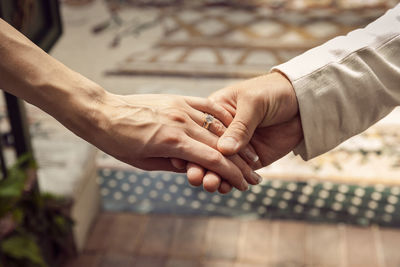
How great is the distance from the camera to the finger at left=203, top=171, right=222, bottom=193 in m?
1.42

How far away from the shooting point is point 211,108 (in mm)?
1610

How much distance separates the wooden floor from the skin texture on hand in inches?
42.6

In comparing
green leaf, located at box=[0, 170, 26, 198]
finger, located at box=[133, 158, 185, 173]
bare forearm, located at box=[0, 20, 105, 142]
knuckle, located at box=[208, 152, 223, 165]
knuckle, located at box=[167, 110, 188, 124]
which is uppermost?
bare forearm, located at box=[0, 20, 105, 142]

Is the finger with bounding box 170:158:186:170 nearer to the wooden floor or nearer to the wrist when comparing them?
the wrist

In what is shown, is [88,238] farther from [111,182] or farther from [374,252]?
[374,252]

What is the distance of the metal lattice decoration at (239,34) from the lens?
3889mm

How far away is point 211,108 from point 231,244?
117 centimetres

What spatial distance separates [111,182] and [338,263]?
125cm

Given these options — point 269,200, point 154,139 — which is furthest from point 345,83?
point 269,200

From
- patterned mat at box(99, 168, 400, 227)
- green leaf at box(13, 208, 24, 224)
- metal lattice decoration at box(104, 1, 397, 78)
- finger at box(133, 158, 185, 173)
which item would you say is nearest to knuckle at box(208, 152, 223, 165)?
finger at box(133, 158, 185, 173)

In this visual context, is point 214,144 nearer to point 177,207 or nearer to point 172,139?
point 172,139

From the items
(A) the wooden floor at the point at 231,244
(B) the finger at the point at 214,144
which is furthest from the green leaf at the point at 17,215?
(B) the finger at the point at 214,144

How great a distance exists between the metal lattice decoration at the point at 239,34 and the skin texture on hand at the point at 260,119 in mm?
2185

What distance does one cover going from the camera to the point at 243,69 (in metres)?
3.80
